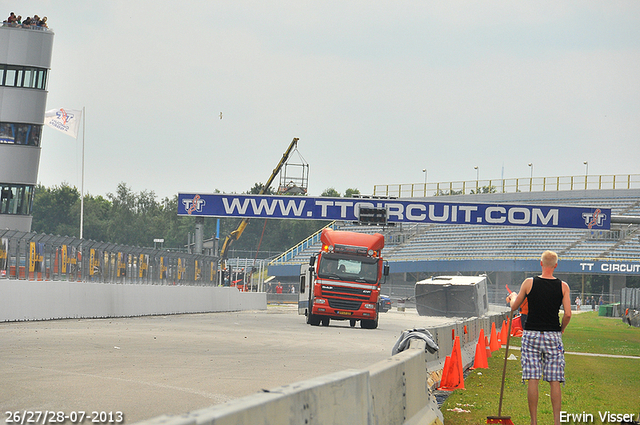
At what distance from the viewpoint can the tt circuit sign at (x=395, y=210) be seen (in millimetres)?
45344

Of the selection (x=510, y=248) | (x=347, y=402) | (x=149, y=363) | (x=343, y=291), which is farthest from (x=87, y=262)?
(x=510, y=248)

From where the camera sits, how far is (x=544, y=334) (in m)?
8.34

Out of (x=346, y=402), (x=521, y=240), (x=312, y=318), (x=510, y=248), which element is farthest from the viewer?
(x=521, y=240)

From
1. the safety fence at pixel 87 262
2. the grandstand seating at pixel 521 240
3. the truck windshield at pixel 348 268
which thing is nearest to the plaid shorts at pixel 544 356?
the safety fence at pixel 87 262

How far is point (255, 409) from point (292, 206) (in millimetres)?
42275

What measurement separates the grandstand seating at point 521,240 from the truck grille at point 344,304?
114 ft

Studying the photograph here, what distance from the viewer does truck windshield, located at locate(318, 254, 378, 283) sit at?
29.3m

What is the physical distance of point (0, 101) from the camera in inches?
1727

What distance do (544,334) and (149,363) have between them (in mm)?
6959

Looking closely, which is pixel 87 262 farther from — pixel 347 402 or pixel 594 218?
pixel 594 218

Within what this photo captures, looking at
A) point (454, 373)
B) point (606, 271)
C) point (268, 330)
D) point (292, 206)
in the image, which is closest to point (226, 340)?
point (268, 330)

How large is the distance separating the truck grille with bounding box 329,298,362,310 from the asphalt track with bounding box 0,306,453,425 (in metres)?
6.08

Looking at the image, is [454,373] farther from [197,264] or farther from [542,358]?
[197,264]

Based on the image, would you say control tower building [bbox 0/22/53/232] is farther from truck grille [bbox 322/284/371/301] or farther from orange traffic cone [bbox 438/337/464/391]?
orange traffic cone [bbox 438/337/464/391]
